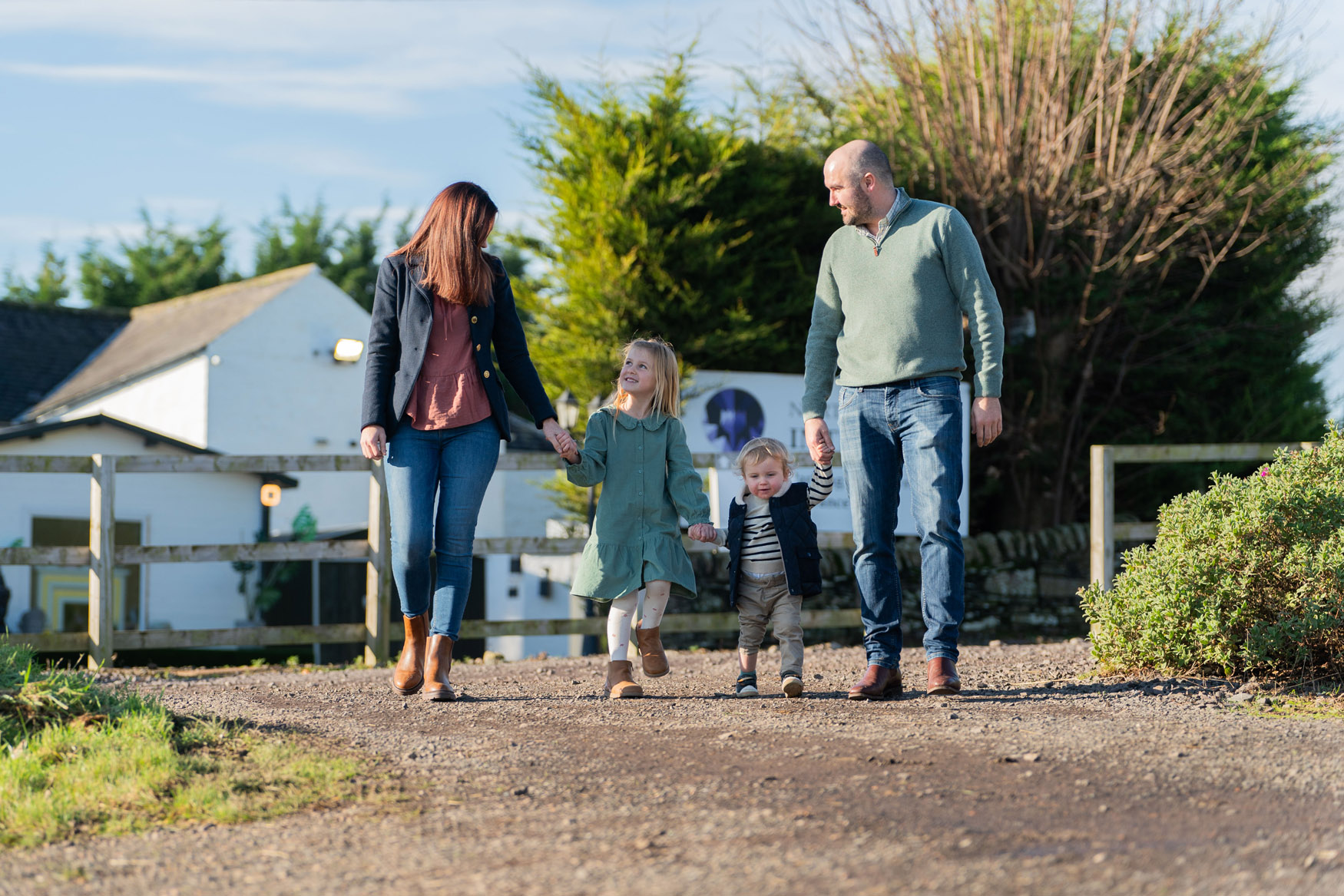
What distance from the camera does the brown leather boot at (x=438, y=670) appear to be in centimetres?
439

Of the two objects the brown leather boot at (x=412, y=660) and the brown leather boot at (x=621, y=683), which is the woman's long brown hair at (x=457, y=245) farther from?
the brown leather boot at (x=621, y=683)

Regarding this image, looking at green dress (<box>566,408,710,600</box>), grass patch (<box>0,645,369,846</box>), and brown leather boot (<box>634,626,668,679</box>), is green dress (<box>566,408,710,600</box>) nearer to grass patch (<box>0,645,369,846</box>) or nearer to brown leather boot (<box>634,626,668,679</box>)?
brown leather boot (<box>634,626,668,679</box>)

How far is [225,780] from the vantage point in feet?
10.3

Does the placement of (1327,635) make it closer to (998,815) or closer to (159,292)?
(998,815)

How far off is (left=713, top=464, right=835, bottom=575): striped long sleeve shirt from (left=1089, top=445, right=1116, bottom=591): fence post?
2725 mm

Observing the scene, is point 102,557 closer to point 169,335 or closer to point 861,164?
point 861,164

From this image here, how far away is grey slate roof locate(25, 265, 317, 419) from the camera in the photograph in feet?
77.3

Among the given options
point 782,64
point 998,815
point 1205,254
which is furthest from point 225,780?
point 1205,254

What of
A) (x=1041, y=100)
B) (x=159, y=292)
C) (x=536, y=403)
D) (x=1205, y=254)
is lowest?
(x=536, y=403)

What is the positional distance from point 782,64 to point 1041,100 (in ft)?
8.76

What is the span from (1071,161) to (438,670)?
9.95 meters

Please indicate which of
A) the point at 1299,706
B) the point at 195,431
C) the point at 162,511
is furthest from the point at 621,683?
the point at 195,431

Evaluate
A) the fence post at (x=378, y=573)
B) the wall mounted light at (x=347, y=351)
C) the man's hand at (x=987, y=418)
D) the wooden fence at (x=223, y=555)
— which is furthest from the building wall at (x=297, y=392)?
the man's hand at (x=987, y=418)

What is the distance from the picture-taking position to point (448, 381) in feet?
14.3
